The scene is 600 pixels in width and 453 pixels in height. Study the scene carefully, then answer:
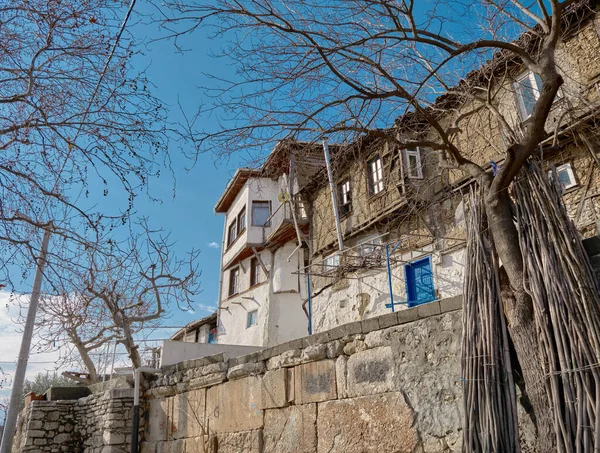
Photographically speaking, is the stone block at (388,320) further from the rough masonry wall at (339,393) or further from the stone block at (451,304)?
the stone block at (451,304)

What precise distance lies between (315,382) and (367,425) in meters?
0.72

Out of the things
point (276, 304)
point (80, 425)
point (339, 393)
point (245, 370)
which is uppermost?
point (276, 304)

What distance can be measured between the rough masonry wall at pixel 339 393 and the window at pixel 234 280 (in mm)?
13084

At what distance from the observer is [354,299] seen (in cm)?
1230

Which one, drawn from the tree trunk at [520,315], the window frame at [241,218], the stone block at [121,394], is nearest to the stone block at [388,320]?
the tree trunk at [520,315]

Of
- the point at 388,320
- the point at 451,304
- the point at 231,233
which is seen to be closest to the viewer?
the point at 451,304

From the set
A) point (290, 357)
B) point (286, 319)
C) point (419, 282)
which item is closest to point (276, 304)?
point (286, 319)

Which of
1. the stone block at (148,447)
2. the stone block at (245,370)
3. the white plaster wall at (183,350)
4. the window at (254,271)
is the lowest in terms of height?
the stone block at (148,447)

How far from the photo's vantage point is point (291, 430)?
432cm

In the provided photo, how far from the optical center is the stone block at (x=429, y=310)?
11.1ft

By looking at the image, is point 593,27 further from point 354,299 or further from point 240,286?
point 240,286

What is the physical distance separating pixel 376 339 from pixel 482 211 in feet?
4.23

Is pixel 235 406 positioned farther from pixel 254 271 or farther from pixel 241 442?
pixel 254 271

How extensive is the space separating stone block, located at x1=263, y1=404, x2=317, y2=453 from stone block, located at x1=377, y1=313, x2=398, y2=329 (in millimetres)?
1016
